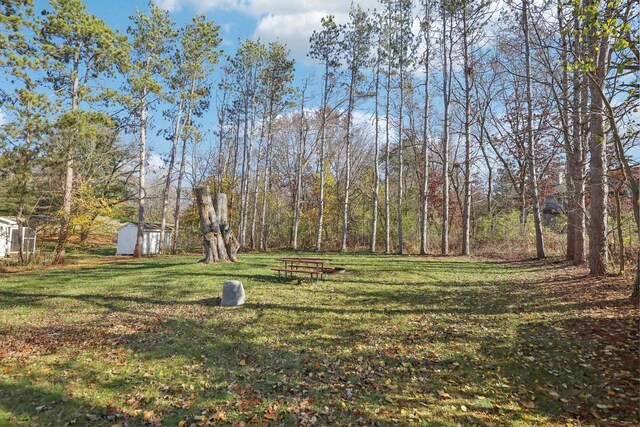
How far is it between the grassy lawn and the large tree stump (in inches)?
227

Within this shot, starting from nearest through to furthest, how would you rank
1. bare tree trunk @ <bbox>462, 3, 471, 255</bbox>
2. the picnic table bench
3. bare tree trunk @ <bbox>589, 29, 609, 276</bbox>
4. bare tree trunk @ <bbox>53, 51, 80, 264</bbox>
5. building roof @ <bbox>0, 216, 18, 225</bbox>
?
bare tree trunk @ <bbox>589, 29, 609, 276</bbox> < the picnic table bench < bare tree trunk @ <bbox>53, 51, 80, 264</bbox> < bare tree trunk @ <bbox>462, 3, 471, 255</bbox> < building roof @ <bbox>0, 216, 18, 225</bbox>

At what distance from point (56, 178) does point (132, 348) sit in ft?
55.9

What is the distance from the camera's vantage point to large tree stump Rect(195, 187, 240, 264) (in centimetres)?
1452

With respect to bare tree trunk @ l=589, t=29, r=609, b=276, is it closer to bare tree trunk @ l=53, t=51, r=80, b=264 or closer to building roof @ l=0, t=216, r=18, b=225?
bare tree trunk @ l=53, t=51, r=80, b=264

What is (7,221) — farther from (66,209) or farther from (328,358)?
(328,358)

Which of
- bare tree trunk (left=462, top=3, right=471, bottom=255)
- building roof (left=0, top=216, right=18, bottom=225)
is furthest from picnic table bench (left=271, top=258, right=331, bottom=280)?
building roof (left=0, top=216, right=18, bottom=225)

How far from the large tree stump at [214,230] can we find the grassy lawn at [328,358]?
227 inches

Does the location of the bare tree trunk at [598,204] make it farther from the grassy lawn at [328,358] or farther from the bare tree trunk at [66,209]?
the bare tree trunk at [66,209]

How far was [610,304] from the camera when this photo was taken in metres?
6.51

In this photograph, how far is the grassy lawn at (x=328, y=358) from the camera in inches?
147

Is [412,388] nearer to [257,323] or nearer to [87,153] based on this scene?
[257,323]

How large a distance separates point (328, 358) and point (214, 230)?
1089 centimetres

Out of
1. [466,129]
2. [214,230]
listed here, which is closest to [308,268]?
[214,230]

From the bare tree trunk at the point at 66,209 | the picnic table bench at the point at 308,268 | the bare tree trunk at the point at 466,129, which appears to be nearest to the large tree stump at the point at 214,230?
the picnic table bench at the point at 308,268
